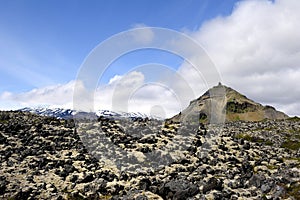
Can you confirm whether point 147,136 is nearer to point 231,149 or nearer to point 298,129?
point 231,149

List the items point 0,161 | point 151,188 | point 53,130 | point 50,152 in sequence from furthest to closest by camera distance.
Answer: point 53,130, point 50,152, point 0,161, point 151,188

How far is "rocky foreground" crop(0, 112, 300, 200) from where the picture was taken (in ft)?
103

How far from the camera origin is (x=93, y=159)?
44.1 meters

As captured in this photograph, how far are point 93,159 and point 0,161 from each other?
1249cm

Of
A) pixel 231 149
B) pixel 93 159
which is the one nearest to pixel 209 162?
pixel 231 149

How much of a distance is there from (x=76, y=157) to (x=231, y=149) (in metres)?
23.9

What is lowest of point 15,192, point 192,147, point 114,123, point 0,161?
point 15,192

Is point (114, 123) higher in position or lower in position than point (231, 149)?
higher

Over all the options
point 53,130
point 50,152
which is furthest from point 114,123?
point 50,152

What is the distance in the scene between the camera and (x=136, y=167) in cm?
4044

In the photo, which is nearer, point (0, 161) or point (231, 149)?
point (0, 161)

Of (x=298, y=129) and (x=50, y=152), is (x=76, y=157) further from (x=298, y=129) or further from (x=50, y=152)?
(x=298, y=129)

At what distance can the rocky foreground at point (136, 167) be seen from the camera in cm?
3127

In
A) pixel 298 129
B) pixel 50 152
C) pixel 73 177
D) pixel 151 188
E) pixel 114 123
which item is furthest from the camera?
pixel 298 129
